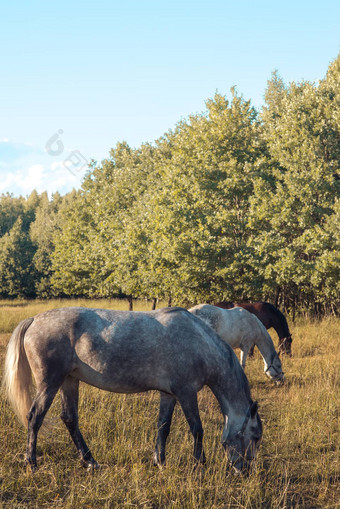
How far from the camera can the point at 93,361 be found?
5.36 meters

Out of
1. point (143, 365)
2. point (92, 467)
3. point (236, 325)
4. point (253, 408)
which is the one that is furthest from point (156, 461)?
point (236, 325)

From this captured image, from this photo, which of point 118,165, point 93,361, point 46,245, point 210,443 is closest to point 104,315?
point 93,361

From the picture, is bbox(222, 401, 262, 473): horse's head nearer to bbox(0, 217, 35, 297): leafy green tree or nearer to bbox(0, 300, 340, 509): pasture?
bbox(0, 300, 340, 509): pasture

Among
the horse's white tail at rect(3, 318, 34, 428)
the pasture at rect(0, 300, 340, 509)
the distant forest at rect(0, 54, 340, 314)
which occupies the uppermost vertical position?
the distant forest at rect(0, 54, 340, 314)

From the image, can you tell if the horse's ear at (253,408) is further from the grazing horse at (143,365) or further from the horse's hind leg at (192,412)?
the horse's hind leg at (192,412)

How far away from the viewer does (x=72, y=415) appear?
5.72 meters

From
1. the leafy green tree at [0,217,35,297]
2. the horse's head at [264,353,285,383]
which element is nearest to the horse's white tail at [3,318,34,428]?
the horse's head at [264,353,285,383]

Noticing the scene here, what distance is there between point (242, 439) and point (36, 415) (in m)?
2.55

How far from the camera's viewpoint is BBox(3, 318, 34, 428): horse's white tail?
5.69 m

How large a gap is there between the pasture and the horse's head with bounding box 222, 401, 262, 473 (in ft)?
0.44

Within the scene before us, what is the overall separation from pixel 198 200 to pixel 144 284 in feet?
17.8

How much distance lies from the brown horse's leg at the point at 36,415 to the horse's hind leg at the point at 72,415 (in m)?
0.41

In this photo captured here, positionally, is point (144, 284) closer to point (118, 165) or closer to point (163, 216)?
point (163, 216)

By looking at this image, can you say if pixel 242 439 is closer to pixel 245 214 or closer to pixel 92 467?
pixel 92 467
